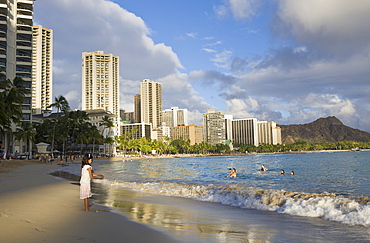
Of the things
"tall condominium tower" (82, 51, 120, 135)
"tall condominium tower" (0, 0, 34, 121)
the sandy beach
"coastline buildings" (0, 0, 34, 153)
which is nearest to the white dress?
the sandy beach

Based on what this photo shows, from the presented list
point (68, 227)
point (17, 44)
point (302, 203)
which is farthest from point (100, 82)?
point (68, 227)

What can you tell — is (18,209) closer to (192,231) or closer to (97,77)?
(192,231)

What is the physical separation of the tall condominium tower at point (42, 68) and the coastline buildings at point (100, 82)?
106 ft

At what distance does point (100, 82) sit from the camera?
6570 inches

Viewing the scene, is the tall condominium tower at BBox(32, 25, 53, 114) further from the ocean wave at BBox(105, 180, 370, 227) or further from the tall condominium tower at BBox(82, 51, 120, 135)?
the ocean wave at BBox(105, 180, 370, 227)

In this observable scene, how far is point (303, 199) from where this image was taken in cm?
1000

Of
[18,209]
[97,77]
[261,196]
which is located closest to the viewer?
[18,209]

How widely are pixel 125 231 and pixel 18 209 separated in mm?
3580

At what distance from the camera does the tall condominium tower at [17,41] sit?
65.9 m

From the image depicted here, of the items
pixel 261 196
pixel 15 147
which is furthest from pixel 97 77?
pixel 261 196

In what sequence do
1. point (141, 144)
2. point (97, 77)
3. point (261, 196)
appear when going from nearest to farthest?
point (261, 196) < point (141, 144) < point (97, 77)

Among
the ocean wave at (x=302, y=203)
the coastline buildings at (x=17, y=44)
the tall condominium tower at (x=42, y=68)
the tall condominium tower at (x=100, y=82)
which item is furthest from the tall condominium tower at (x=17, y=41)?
the tall condominium tower at (x=100, y=82)

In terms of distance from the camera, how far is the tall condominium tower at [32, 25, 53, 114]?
123938 mm

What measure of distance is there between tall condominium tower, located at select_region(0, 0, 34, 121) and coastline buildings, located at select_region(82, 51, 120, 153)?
306 feet
